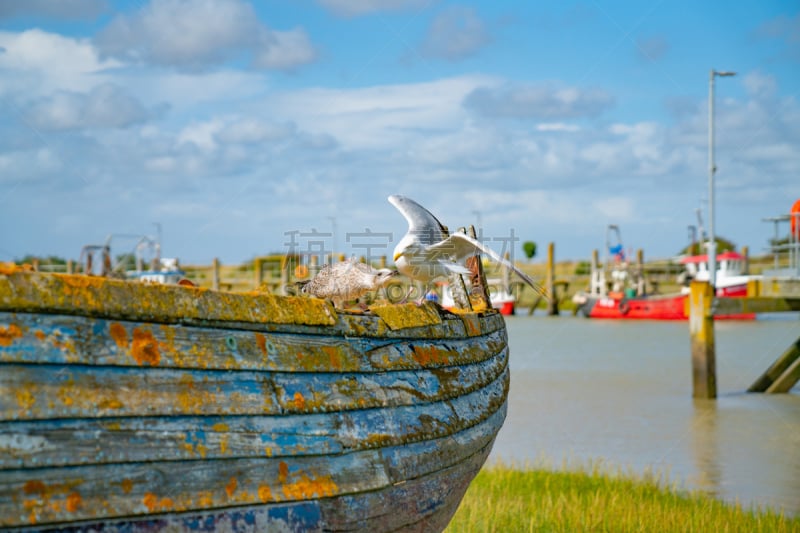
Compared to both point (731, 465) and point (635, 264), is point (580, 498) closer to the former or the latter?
point (731, 465)

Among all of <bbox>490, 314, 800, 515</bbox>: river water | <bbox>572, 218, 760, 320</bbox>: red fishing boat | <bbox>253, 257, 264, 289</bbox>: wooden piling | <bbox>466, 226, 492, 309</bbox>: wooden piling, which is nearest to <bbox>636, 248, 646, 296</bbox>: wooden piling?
<bbox>572, 218, 760, 320</bbox>: red fishing boat

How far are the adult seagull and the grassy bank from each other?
1805 millimetres

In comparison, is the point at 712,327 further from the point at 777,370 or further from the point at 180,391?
the point at 180,391

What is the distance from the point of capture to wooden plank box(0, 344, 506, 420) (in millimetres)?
2273

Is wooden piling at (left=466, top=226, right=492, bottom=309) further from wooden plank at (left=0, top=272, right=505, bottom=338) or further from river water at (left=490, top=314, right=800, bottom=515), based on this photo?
river water at (left=490, top=314, right=800, bottom=515)

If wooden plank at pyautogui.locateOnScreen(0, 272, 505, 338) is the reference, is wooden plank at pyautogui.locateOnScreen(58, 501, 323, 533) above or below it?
below

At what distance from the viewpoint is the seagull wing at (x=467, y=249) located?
532 cm

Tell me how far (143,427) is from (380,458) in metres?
1.02

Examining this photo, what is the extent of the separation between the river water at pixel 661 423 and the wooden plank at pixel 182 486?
5687 millimetres

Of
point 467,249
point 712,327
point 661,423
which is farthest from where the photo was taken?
point 712,327

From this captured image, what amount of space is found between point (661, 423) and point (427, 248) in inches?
334

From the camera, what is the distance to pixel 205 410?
2.62 meters

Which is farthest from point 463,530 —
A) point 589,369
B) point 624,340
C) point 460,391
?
point 624,340

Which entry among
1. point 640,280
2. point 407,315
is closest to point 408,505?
point 407,315
